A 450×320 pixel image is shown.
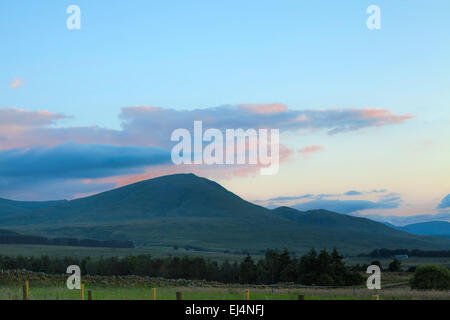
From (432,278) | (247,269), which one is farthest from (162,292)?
(247,269)

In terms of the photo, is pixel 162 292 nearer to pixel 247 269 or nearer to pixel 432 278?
pixel 432 278

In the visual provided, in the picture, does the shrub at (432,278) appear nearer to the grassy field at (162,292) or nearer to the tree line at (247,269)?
the grassy field at (162,292)

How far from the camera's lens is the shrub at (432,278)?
70625mm

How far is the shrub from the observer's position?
70625 millimetres

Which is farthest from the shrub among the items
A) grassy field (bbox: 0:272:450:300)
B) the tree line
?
the tree line

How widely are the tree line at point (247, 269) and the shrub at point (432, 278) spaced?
618 inches

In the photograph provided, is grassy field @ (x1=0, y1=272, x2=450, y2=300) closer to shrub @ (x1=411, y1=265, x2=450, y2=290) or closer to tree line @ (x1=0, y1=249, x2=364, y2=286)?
shrub @ (x1=411, y1=265, x2=450, y2=290)

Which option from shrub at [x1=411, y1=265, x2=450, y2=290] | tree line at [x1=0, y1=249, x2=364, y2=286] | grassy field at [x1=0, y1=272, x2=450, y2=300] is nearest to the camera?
grassy field at [x1=0, y1=272, x2=450, y2=300]

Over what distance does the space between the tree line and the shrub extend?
15700mm
